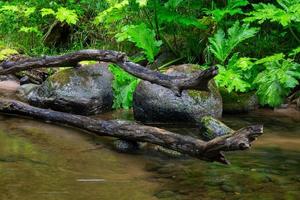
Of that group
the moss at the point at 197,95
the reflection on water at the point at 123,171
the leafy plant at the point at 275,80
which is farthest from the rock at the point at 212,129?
the leafy plant at the point at 275,80

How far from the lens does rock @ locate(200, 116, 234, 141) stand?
593 cm

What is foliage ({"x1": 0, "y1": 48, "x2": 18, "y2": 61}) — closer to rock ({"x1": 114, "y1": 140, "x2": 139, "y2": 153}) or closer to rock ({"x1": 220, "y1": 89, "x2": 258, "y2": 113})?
rock ({"x1": 220, "y1": 89, "x2": 258, "y2": 113})

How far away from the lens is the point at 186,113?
22.3ft

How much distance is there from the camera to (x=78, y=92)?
7305mm

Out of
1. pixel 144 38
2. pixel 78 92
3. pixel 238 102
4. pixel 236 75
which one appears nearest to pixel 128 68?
pixel 78 92

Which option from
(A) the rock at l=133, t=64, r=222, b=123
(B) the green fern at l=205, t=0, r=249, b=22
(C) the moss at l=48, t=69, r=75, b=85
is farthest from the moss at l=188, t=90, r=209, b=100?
(C) the moss at l=48, t=69, r=75, b=85

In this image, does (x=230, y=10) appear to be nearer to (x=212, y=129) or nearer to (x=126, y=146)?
(x=212, y=129)

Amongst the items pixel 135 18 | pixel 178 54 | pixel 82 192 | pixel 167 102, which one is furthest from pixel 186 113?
pixel 135 18

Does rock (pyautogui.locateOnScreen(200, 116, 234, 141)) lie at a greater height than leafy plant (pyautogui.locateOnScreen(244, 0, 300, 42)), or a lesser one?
lesser

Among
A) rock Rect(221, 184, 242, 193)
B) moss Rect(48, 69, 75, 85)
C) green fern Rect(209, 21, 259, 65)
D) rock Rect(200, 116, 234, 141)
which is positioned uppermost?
green fern Rect(209, 21, 259, 65)

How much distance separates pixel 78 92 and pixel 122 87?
0.72 meters

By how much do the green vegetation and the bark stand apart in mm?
886

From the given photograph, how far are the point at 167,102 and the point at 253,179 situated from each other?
268cm

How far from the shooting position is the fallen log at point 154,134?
13.0ft
